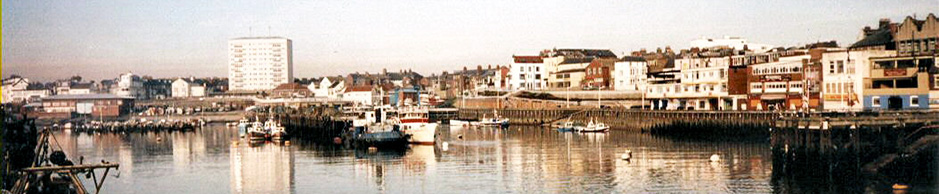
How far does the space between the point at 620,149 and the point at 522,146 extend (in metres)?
7.42

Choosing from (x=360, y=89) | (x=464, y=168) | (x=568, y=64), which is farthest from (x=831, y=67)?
(x=360, y=89)

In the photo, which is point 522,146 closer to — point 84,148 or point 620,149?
Answer: point 620,149

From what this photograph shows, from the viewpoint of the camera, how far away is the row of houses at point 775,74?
62125 mm

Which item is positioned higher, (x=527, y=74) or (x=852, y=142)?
(x=527, y=74)

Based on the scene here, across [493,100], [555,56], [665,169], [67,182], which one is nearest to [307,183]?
[67,182]

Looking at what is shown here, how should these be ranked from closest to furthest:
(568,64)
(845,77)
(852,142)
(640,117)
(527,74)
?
(852,142) < (845,77) < (640,117) < (568,64) < (527,74)

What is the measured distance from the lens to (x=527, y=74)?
435 ft

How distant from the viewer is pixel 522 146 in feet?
214

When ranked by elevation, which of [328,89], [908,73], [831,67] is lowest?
[908,73]

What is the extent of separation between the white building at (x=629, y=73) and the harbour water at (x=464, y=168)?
120ft

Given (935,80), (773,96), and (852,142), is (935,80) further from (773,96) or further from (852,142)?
(773,96)

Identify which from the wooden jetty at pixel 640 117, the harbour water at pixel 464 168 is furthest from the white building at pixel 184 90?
the harbour water at pixel 464 168

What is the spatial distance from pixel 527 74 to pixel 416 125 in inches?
2524

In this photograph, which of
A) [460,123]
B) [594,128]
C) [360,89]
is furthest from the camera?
[360,89]
